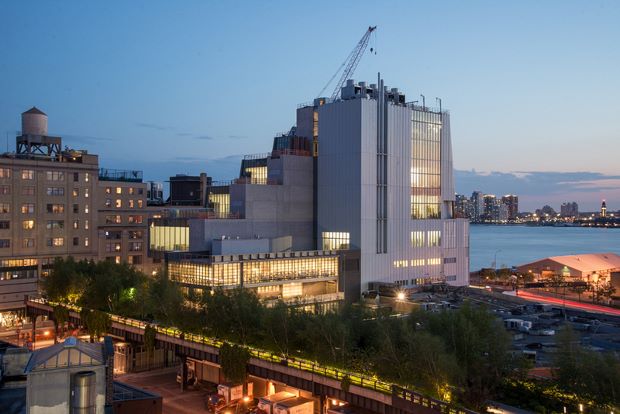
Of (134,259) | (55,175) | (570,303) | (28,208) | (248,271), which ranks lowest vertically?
(570,303)

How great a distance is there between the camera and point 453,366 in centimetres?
3938

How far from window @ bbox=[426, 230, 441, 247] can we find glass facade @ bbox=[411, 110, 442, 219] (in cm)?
251

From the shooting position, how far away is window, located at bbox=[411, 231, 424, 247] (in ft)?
319

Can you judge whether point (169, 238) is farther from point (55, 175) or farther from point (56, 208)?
point (55, 175)

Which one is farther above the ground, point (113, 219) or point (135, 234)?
point (113, 219)

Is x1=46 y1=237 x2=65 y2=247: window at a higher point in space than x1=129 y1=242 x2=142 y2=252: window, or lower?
higher

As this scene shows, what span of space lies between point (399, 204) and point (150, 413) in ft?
204

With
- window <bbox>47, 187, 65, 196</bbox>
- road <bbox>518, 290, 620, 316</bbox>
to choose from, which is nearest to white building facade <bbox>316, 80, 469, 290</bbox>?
road <bbox>518, 290, 620, 316</bbox>

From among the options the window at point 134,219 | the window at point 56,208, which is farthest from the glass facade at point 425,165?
the window at point 56,208

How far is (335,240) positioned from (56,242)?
43441 mm

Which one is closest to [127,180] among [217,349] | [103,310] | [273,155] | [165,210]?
[165,210]

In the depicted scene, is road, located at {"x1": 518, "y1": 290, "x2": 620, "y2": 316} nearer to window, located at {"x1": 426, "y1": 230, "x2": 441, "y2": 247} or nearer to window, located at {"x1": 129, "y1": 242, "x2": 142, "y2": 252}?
window, located at {"x1": 426, "y1": 230, "x2": 441, "y2": 247}

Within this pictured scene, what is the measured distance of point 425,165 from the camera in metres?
99.9

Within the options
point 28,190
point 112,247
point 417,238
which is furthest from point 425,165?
point 28,190
